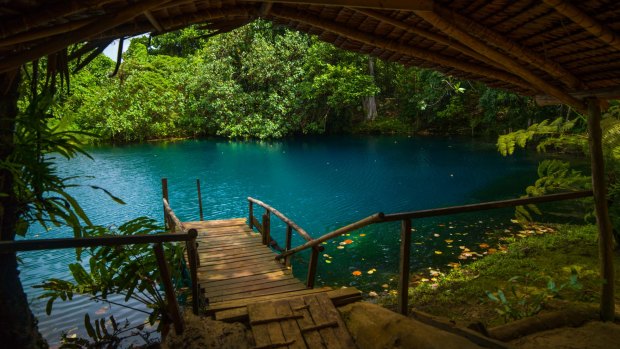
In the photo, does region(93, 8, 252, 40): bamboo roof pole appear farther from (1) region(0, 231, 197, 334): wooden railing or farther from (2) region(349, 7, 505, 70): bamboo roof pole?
(1) region(0, 231, 197, 334): wooden railing

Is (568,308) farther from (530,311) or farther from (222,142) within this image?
(222,142)

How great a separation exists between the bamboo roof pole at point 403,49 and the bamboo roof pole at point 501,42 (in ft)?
1.95

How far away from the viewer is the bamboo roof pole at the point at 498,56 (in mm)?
2926

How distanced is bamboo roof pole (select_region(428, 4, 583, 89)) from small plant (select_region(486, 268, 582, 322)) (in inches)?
80.9

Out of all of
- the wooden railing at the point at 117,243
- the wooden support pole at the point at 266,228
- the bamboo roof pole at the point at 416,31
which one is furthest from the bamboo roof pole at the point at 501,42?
the wooden support pole at the point at 266,228

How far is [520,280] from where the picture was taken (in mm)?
6562

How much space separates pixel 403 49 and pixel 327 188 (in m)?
14.0

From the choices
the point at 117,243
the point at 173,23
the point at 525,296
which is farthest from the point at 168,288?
the point at 525,296

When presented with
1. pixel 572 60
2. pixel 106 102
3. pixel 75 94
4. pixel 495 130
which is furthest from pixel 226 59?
pixel 572 60

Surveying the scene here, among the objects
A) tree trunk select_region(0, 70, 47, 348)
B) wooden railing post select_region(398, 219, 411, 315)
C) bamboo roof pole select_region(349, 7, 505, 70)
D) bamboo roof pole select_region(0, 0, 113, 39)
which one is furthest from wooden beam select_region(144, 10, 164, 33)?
wooden railing post select_region(398, 219, 411, 315)

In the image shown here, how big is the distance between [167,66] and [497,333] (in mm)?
38446

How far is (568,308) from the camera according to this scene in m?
4.07

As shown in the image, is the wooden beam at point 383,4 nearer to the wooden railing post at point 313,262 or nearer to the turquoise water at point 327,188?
the wooden railing post at point 313,262

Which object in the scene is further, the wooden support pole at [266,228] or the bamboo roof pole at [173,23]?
the wooden support pole at [266,228]
